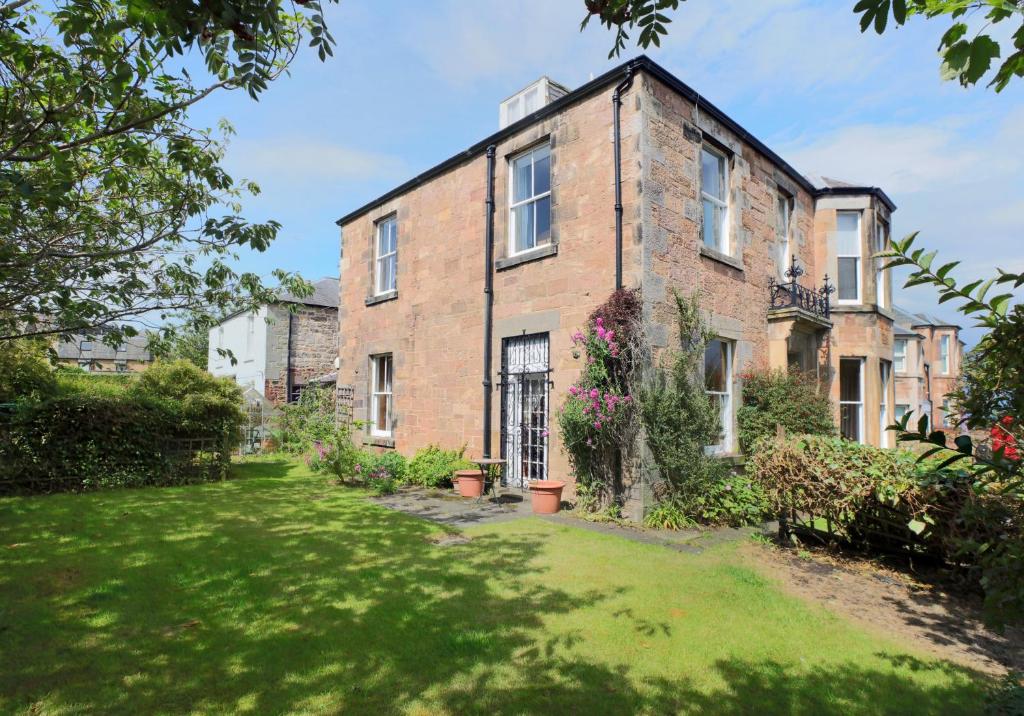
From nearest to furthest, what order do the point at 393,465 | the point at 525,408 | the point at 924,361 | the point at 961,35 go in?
the point at 961,35
the point at 525,408
the point at 393,465
the point at 924,361

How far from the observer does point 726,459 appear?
922cm

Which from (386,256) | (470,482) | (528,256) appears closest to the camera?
(470,482)

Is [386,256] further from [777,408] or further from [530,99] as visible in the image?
[777,408]

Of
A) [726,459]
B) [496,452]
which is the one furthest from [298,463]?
[726,459]

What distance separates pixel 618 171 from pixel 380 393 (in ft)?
27.5

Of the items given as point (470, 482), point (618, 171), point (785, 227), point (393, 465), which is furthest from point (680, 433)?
point (785, 227)

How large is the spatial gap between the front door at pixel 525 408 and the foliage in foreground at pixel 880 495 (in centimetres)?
393

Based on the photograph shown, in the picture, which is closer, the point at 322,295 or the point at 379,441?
the point at 379,441

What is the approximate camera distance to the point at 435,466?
11.2 metres

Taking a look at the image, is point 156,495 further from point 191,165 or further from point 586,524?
point 586,524

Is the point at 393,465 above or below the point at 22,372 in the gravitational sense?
below

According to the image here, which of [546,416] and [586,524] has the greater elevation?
[546,416]

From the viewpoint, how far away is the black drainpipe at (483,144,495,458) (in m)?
10.6

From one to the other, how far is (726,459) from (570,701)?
22.2ft
